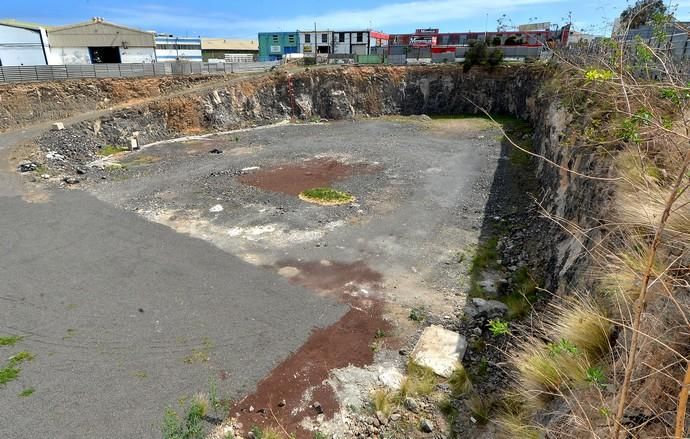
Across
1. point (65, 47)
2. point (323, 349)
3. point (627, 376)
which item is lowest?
point (323, 349)

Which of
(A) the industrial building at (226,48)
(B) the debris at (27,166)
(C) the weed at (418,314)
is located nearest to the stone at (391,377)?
(C) the weed at (418,314)

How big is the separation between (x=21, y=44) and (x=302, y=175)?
114 feet

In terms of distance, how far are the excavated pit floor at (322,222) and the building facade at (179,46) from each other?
44675 mm

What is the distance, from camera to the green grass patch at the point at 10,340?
30.5 ft

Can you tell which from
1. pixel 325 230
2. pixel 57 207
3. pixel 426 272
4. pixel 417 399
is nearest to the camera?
pixel 417 399

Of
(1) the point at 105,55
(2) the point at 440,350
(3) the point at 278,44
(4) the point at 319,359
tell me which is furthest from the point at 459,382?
(3) the point at 278,44

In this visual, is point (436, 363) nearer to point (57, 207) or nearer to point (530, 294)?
point (530, 294)

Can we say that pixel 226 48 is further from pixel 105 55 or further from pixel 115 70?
pixel 115 70

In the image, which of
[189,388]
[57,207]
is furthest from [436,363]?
[57,207]

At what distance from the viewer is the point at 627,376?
8.33ft

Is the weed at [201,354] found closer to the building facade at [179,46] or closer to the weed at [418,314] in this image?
the weed at [418,314]

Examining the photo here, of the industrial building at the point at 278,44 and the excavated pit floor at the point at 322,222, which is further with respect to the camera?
the industrial building at the point at 278,44

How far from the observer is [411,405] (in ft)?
25.5

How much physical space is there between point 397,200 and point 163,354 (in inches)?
470
